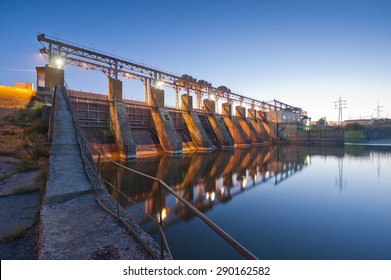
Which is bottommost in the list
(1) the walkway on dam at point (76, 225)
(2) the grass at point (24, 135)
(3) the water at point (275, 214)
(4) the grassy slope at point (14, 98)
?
(3) the water at point (275, 214)

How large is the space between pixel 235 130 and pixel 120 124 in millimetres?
18471

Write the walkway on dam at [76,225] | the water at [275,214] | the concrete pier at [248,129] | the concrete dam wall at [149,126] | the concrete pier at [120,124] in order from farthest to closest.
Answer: the concrete pier at [248,129] → the concrete dam wall at [149,126] → the concrete pier at [120,124] → the water at [275,214] → the walkway on dam at [76,225]

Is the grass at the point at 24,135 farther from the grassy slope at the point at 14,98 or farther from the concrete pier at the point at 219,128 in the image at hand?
the concrete pier at the point at 219,128

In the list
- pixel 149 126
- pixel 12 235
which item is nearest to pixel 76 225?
pixel 12 235

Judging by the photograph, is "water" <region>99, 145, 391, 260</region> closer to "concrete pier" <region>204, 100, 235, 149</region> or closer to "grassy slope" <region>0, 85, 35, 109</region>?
"concrete pier" <region>204, 100, 235, 149</region>

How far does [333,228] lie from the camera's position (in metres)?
5.11

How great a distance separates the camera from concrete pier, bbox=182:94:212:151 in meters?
21.2

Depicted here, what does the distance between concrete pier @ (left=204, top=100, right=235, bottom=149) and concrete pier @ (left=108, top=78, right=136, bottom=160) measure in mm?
13016

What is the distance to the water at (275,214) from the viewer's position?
4.14 m

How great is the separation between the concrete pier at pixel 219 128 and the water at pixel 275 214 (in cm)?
1364

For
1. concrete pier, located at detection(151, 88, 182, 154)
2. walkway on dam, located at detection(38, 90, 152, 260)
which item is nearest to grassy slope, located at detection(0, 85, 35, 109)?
concrete pier, located at detection(151, 88, 182, 154)

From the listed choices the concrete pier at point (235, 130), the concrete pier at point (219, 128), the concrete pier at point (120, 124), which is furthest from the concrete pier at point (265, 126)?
the concrete pier at point (120, 124)

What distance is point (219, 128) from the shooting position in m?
25.8
